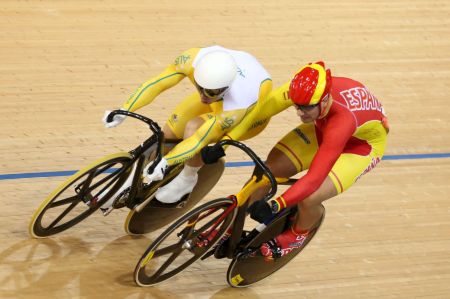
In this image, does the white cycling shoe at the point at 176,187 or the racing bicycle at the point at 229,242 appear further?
the white cycling shoe at the point at 176,187

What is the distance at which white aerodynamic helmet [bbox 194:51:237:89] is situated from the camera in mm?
3699

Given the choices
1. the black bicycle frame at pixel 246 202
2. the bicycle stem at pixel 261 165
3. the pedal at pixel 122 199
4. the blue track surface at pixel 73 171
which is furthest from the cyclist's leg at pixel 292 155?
the blue track surface at pixel 73 171

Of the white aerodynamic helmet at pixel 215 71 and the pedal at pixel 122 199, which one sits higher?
the white aerodynamic helmet at pixel 215 71

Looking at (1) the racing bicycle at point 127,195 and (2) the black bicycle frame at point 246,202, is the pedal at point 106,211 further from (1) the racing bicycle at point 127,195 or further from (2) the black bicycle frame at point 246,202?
(2) the black bicycle frame at point 246,202

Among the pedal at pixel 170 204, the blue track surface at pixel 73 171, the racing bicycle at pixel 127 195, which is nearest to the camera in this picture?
the racing bicycle at pixel 127 195

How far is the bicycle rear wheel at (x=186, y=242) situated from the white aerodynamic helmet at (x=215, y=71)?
0.52 meters

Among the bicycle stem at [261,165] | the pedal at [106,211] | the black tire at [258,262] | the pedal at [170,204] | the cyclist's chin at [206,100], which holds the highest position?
the cyclist's chin at [206,100]

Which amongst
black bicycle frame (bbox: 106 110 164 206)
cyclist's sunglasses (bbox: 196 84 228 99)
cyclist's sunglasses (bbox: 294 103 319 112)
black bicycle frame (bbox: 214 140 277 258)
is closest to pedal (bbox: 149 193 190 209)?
black bicycle frame (bbox: 106 110 164 206)

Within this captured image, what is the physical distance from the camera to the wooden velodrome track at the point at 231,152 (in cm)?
425

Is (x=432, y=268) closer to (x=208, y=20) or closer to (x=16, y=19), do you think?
(x=208, y=20)

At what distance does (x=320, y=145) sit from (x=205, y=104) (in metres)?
0.62

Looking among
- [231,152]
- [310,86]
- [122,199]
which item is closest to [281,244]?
[122,199]

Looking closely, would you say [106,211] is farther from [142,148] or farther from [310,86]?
[310,86]

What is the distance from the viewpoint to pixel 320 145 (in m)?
3.80
